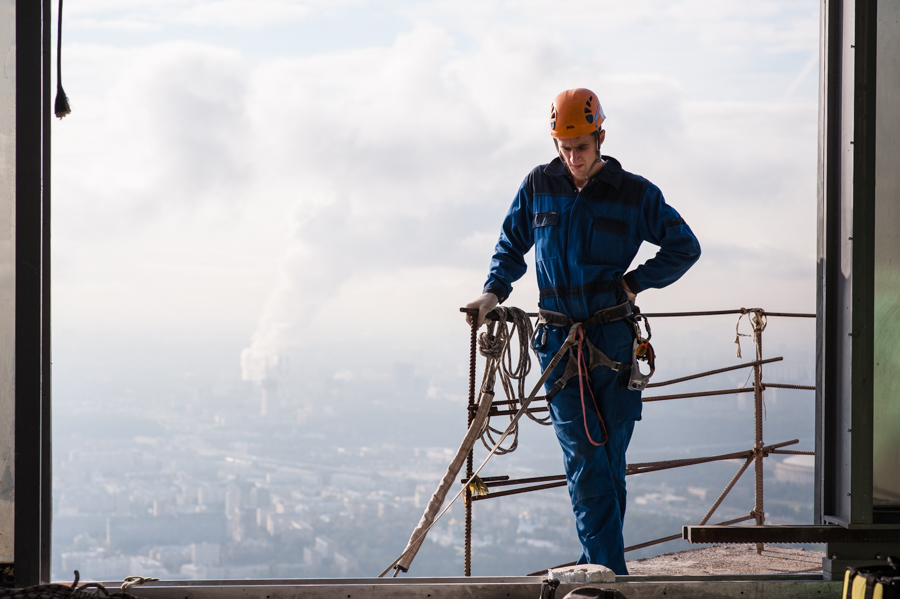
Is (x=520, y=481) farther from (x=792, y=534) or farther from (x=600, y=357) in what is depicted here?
(x=792, y=534)

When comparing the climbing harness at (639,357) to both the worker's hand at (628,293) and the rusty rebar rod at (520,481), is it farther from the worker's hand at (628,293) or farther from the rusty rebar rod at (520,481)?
the rusty rebar rod at (520,481)

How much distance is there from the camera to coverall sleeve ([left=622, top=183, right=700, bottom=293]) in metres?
2.97

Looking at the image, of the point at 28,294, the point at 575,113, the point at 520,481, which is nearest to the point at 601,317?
the point at 575,113

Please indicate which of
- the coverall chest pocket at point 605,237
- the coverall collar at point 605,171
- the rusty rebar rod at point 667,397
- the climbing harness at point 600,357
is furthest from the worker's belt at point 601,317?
the rusty rebar rod at point 667,397

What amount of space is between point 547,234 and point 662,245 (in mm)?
436

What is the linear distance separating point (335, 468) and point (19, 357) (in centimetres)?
5811

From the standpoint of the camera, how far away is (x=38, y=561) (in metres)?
2.53

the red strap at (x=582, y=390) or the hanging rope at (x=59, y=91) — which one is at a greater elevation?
the hanging rope at (x=59, y=91)

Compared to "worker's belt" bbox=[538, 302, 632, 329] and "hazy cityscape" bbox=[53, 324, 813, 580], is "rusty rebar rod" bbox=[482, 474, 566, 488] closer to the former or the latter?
"worker's belt" bbox=[538, 302, 632, 329]

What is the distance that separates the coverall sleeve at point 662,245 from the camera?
2.97 meters

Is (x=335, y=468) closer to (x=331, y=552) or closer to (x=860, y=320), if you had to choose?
(x=331, y=552)

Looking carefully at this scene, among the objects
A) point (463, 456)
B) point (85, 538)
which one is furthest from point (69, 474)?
point (463, 456)

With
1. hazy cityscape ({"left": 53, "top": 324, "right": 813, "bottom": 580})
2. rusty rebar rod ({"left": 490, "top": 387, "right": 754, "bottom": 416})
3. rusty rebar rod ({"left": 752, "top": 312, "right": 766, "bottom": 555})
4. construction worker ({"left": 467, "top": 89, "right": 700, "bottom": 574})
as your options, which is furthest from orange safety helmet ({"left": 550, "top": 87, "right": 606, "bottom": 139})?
hazy cityscape ({"left": 53, "top": 324, "right": 813, "bottom": 580})

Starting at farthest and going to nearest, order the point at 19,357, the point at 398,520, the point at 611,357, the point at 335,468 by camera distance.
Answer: the point at 335,468, the point at 398,520, the point at 611,357, the point at 19,357
